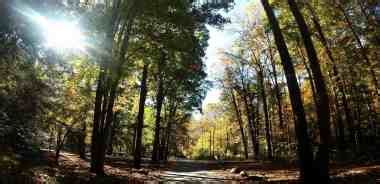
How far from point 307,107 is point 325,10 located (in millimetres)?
19407

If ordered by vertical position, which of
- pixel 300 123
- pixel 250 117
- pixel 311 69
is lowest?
pixel 300 123

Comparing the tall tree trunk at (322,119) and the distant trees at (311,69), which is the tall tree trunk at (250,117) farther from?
the tall tree trunk at (322,119)

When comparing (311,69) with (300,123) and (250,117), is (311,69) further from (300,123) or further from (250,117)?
(250,117)

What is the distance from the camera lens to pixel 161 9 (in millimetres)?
12328

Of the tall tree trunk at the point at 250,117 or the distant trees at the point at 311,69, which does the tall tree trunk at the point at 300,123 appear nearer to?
the distant trees at the point at 311,69

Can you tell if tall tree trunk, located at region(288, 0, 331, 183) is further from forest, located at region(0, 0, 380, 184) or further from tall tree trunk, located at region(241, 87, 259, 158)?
tall tree trunk, located at region(241, 87, 259, 158)

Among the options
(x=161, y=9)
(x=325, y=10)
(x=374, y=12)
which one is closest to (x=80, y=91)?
(x=161, y=9)

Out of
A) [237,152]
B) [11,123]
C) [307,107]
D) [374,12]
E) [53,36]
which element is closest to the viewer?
[53,36]

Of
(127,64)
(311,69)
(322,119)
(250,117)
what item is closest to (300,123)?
(322,119)

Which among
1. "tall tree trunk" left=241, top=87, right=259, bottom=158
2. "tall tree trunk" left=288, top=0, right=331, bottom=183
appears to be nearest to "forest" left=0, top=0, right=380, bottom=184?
"tall tree trunk" left=288, top=0, right=331, bottom=183

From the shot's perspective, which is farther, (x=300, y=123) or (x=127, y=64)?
(x=127, y=64)

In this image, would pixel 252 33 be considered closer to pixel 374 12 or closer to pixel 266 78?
pixel 266 78

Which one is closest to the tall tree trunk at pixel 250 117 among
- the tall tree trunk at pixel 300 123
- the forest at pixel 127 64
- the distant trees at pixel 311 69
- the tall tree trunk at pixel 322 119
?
the distant trees at pixel 311 69

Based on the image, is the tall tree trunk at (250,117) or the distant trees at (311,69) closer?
the distant trees at (311,69)
